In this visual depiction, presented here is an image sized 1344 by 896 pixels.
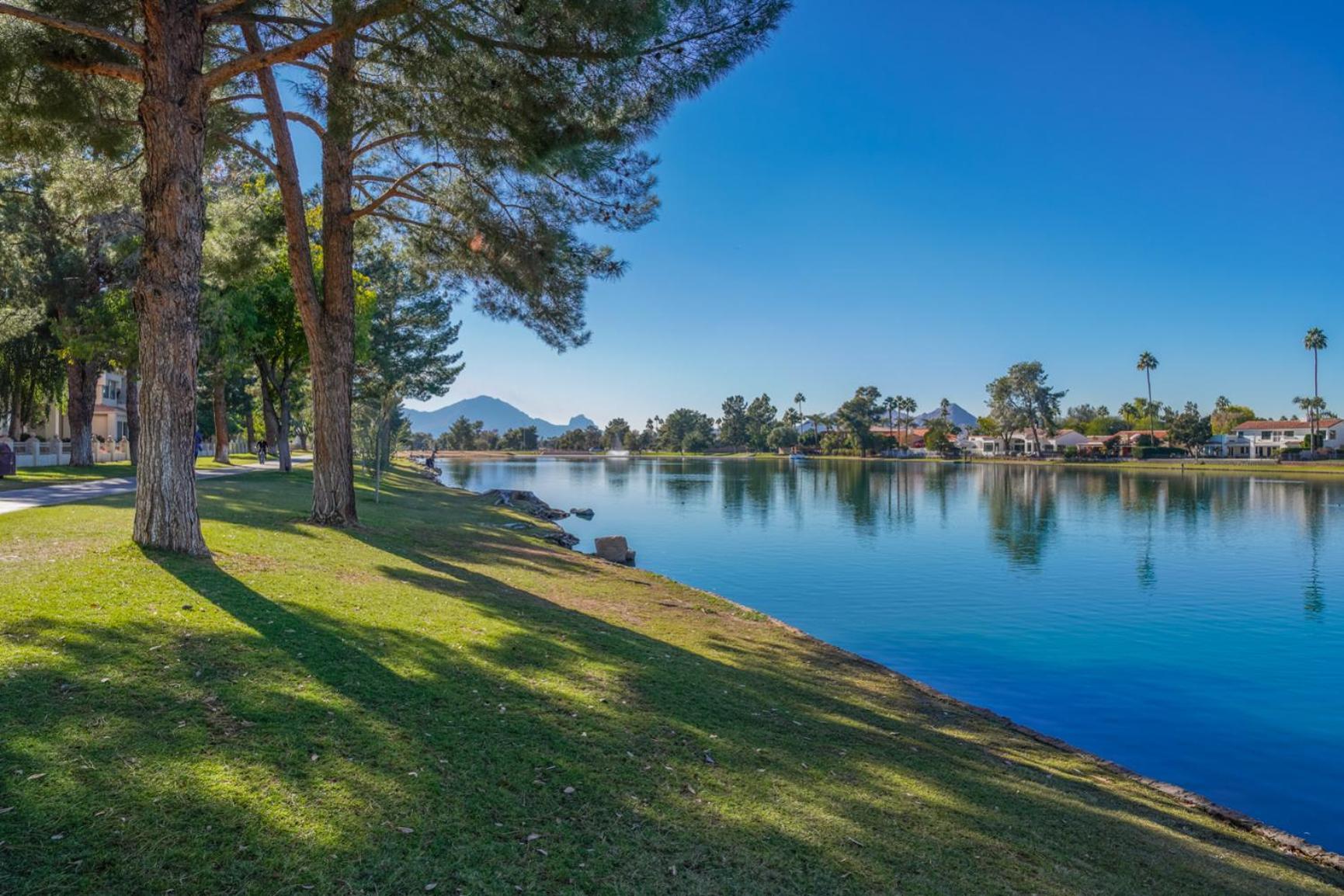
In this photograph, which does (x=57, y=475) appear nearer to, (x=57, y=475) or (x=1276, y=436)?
(x=57, y=475)

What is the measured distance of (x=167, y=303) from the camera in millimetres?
8742

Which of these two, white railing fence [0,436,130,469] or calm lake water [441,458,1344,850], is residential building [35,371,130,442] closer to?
white railing fence [0,436,130,469]

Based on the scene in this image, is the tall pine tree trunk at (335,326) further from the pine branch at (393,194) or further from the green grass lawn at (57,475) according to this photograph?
the green grass lawn at (57,475)

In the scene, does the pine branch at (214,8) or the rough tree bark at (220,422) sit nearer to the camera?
the pine branch at (214,8)

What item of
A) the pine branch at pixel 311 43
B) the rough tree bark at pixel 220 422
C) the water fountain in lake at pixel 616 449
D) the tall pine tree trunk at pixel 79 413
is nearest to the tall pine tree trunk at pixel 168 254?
the pine branch at pixel 311 43

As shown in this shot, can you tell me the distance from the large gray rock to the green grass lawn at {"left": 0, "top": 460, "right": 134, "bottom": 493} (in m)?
14.0

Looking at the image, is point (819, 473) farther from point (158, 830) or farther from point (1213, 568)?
point (158, 830)

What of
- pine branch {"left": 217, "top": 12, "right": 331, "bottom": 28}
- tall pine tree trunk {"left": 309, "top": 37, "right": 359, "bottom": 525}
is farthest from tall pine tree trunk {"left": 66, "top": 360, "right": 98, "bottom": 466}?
pine branch {"left": 217, "top": 12, "right": 331, "bottom": 28}

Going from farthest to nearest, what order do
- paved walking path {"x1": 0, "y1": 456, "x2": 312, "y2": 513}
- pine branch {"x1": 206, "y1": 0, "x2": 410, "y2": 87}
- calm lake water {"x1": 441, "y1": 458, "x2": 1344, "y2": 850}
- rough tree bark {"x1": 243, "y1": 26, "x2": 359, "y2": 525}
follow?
paved walking path {"x1": 0, "y1": 456, "x2": 312, "y2": 513}
rough tree bark {"x1": 243, "y1": 26, "x2": 359, "y2": 525}
calm lake water {"x1": 441, "y1": 458, "x2": 1344, "y2": 850}
pine branch {"x1": 206, "y1": 0, "x2": 410, "y2": 87}

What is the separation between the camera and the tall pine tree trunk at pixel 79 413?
1048 inches

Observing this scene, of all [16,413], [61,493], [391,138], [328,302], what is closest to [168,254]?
[391,138]

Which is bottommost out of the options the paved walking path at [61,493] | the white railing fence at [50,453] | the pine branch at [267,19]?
the paved walking path at [61,493]

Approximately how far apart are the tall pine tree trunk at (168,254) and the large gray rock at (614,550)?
12.3 meters

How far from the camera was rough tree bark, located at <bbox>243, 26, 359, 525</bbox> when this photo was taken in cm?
1352
